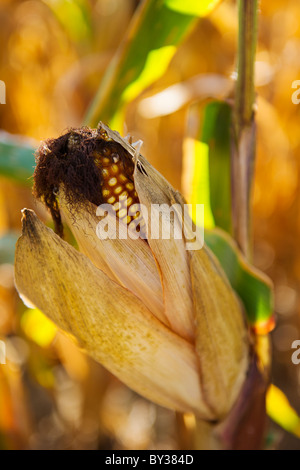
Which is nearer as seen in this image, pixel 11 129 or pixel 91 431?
pixel 91 431

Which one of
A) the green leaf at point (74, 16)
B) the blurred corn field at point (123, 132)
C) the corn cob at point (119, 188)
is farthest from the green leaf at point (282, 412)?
Answer: the green leaf at point (74, 16)

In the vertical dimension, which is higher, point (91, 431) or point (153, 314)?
point (153, 314)

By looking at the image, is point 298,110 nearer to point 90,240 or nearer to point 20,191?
point 20,191

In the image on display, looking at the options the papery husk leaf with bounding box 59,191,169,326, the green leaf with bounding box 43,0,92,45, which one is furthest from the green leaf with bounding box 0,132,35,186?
the green leaf with bounding box 43,0,92,45

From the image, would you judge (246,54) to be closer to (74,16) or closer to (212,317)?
(212,317)

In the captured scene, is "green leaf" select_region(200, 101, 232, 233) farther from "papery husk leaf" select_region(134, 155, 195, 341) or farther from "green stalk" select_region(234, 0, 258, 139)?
"papery husk leaf" select_region(134, 155, 195, 341)

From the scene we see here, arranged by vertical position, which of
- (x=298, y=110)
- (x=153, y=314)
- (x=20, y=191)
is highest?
(x=298, y=110)
